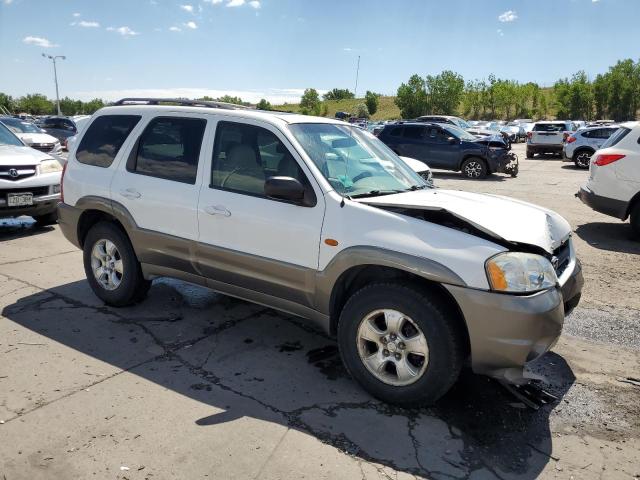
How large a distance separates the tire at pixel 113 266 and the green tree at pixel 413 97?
89652 millimetres

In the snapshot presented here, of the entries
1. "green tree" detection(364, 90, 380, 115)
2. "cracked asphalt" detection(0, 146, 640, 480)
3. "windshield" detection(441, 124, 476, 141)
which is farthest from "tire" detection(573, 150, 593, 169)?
"green tree" detection(364, 90, 380, 115)

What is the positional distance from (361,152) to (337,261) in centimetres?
119

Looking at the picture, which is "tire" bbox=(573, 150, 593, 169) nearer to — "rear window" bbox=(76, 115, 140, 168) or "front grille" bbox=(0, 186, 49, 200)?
"front grille" bbox=(0, 186, 49, 200)

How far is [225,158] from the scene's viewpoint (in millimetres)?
4129

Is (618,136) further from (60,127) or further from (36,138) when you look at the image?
(60,127)

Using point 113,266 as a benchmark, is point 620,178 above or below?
above

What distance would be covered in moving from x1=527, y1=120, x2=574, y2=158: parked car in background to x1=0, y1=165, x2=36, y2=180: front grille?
23686 mm

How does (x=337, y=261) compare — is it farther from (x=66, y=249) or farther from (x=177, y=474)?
(x=66, y=249)

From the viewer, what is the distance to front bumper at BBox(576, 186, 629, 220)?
8.02m

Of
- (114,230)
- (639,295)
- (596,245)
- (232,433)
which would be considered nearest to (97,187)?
(114,230)

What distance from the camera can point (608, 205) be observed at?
8.13 meters

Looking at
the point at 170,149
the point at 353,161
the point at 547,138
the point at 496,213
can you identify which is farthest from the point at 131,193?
the point at 547,138

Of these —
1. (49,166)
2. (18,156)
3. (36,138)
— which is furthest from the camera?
(36,138)

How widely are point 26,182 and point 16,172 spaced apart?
188 mm
